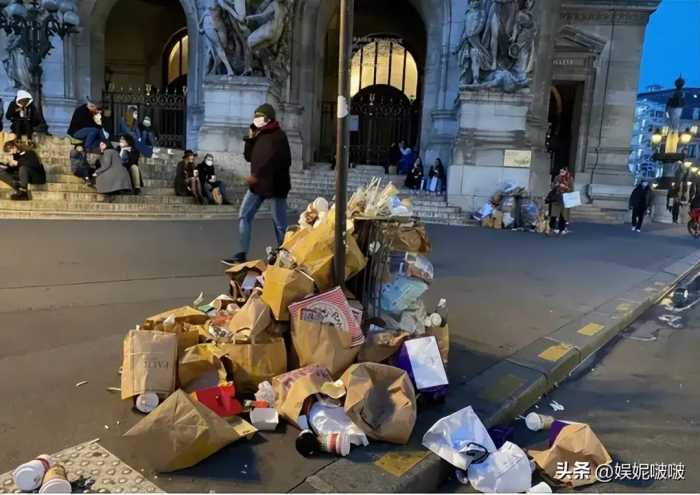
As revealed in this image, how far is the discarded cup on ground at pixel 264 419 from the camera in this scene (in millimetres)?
3043

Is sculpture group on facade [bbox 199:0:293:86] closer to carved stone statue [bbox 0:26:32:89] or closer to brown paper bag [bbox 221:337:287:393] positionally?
carved stone statue [bbox 0:26:32:89]

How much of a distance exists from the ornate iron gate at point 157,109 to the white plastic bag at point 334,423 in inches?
800

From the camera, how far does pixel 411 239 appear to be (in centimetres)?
394

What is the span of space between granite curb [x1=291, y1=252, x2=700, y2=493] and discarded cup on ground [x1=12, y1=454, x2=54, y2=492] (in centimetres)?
111

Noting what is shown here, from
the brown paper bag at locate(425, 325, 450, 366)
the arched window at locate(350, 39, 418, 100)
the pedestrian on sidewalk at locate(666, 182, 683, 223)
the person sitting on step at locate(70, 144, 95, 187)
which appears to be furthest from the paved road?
the arched window at locate(350, 39, 418, 100)

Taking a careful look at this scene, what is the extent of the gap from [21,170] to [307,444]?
1092 centimetres

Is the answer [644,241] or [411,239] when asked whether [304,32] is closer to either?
[644,241]

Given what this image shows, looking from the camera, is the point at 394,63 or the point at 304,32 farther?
the point at 394,63

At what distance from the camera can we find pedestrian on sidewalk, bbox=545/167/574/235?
14.8 m

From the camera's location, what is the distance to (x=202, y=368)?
3328 millimetres

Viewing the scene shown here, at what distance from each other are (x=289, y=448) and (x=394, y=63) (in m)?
26.8

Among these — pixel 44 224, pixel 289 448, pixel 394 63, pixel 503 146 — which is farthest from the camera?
pixel 394 63

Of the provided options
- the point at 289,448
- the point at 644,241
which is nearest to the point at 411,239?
the point at 289,448

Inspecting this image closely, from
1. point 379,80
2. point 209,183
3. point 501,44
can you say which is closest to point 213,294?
point 209,183
